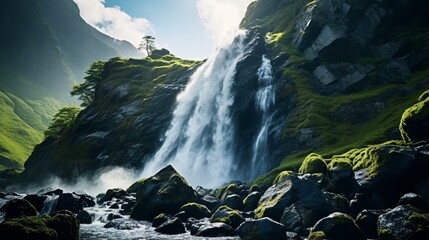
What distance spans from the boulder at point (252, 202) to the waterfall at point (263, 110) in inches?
880

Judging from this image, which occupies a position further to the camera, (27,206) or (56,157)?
(56,157)

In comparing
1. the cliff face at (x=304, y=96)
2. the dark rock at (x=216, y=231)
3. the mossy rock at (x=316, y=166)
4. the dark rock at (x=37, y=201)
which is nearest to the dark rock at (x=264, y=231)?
the dark rock at (x=216, y=231)

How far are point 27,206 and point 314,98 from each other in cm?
5055

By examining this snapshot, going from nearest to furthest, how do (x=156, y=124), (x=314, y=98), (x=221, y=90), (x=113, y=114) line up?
(x=314, y=98) → (x=221, y=90) → (x=156, y=124) → (x=113, y=114)

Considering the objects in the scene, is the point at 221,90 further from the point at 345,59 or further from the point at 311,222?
the point at 311,222

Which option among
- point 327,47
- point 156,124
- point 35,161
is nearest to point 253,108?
point 327,47

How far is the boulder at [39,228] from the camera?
1889 cm

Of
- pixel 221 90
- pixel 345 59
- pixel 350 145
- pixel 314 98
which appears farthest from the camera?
pixel 221 90

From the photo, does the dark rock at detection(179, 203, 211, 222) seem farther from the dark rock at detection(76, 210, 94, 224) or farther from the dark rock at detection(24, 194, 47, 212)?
the dark rock at detection(24, 194, 47, 212)

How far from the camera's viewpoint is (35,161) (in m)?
113

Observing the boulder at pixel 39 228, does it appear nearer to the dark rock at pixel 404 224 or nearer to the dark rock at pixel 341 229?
the dark rock at pixel 341 229

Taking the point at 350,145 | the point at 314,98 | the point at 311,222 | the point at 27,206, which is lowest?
the point at 311,222

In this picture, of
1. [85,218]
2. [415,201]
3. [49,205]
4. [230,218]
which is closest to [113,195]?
[49,205]

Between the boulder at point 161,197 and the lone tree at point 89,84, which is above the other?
the lone tree at point 89,84
